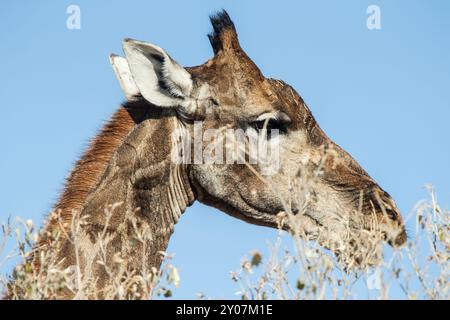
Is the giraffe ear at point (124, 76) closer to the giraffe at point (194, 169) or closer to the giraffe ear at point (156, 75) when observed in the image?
the giraffe at point (194, 169)

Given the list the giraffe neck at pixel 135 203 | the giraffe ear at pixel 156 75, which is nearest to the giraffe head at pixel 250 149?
the giraffe ear at pixel 156 75

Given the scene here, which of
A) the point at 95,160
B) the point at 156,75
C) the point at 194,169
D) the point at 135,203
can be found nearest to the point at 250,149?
the point at 194,169

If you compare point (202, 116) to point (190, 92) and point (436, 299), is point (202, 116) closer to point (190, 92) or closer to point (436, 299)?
point (190, 92)

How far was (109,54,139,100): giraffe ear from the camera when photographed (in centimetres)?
938

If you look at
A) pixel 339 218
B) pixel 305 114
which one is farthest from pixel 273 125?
pixel 339 218

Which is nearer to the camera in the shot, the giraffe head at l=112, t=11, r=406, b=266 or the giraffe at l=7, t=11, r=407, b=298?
the giraffe at l=7, t=11, r=407, b=298

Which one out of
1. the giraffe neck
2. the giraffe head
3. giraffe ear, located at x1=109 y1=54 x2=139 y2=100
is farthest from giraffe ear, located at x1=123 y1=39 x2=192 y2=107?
giraffe ear, located at x1=109 y1=54 x2=139 y2=100

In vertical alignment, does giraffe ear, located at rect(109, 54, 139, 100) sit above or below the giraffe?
above

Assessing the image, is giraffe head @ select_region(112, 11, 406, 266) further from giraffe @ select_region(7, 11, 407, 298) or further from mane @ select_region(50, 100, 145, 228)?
mane @ select_region(50, 100, 145, 228)

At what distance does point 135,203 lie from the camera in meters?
8.47

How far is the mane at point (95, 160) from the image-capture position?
28.3 feet

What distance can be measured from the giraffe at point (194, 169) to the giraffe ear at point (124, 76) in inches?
0.5

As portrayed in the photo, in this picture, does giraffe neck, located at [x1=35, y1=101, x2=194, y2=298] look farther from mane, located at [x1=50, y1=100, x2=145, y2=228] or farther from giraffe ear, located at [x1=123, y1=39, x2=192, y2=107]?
giraffe ear, located at [x1=123, y1=39, x2=192, y2=107]

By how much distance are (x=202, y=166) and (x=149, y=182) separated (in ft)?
1.99
